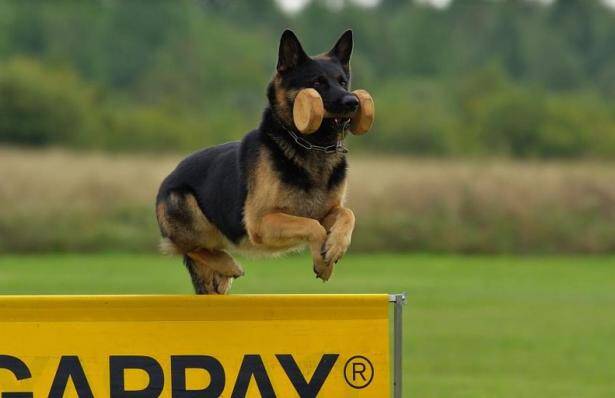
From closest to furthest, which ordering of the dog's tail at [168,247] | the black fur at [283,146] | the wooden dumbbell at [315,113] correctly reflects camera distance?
the wooden dumbbell at [315,113], the black fur at [283,146], the dog's tail at [168,247]

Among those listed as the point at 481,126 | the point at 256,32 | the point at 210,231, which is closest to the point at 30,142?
the point at 481,126

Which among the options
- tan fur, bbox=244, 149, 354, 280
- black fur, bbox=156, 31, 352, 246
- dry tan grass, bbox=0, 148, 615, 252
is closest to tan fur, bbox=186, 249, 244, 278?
black fur, bbox=156, 31, 352, 246

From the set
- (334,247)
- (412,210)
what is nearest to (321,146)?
(334,247)

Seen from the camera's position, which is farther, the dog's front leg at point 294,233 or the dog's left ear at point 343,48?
the dog's left ear at point 343,48

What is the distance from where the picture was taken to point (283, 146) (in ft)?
19.1

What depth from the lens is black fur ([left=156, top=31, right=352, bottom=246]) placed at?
5.68 metres

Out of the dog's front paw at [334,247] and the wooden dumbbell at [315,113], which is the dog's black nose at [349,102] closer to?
the wooden dumbbell at [315,113]

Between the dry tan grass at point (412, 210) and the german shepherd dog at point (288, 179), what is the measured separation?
19839 millimetres

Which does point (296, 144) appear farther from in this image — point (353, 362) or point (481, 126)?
point (481, 126)

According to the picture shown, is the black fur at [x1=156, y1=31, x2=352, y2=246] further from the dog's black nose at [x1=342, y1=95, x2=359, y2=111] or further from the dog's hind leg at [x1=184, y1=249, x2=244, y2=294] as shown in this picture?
the dog's hind leg at [x1=184, y1=249, x2=244, y2=294]

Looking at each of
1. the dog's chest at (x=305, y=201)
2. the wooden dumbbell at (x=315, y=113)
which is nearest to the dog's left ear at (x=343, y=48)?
the wooden dumbbell at (x=315, y=113)

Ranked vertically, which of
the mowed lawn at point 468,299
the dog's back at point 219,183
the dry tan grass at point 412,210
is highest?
the dry tan grass at point 412,210

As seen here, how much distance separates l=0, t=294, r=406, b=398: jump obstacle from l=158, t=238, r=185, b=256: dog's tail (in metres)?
1.03

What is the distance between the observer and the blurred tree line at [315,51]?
40.5 metres
